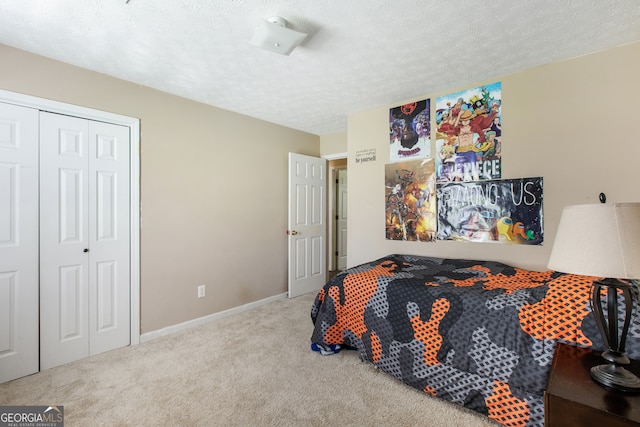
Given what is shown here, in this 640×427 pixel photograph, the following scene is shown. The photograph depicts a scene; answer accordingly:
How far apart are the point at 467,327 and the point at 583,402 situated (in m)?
0.80

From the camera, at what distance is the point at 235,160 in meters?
3.55

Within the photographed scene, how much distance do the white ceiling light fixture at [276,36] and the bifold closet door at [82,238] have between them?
65.1 inches

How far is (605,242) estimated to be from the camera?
3.42ft

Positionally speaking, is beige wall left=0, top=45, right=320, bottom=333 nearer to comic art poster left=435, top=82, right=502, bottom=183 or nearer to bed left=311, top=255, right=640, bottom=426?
bed left=311, top=255, right=640, bottom=426

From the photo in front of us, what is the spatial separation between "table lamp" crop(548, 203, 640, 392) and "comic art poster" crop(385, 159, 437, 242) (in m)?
1.80

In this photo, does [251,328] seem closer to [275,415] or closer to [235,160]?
[275,415]

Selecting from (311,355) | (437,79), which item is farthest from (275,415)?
(437,79)

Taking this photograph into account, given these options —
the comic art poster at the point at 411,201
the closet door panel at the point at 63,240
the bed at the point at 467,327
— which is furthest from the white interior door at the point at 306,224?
the closet door panel at the point at 63,240

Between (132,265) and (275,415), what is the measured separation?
1907 millimetres

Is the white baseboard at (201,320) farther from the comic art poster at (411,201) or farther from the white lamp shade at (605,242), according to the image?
the white lamp shade at (605,242)

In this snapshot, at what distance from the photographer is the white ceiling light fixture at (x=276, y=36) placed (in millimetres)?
1797

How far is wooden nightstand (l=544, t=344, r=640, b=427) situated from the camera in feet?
3.09

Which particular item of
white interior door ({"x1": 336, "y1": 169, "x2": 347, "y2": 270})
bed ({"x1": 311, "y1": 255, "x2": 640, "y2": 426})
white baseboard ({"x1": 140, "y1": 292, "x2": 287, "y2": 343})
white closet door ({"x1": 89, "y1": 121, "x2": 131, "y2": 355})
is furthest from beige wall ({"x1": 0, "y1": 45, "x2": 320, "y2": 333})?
white interior door ({"x1": 336, "y1": 169, "x2": 347, "y2": 270})

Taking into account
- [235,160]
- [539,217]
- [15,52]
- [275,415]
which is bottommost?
[275,415]
